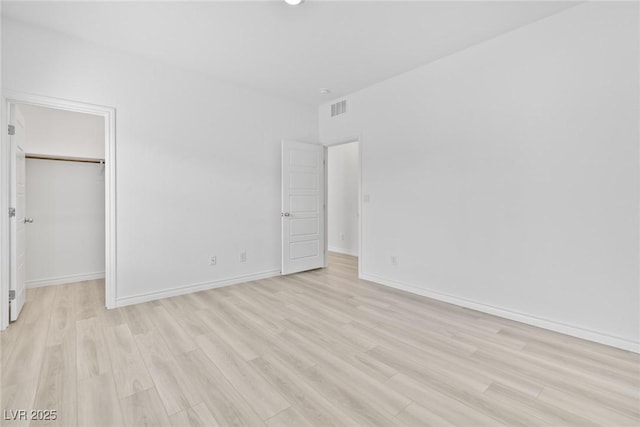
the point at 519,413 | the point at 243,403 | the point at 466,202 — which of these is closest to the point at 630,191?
the point at 466,202

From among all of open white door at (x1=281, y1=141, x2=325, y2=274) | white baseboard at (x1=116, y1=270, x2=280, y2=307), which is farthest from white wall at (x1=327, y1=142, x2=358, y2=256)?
white baseboard at (x1=116, y1=270, x2=280, y2=307)

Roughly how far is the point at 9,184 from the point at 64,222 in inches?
60.0

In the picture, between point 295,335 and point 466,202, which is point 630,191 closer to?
point 466,202

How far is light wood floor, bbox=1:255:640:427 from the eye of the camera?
1.55 m

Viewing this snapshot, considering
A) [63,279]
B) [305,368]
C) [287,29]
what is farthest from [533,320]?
[63,279]

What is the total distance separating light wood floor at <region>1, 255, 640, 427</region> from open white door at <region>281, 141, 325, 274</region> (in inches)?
56.7

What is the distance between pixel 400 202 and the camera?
3.72 metres

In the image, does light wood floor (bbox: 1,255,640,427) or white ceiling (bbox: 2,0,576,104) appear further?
white ceiling (bbox: 2,0,576,104)

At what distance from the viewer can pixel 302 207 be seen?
181 inches

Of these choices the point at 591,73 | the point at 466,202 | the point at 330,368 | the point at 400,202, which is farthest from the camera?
the point at 400,202

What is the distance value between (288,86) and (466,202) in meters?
2.71

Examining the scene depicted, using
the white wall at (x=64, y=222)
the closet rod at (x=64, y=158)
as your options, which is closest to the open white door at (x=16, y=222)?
the closet rod at (x=64, y=158)

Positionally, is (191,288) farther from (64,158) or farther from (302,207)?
(64,158)

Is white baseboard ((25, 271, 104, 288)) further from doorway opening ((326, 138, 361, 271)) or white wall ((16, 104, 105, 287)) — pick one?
doorway opening ((326, 138, 361, 271))
